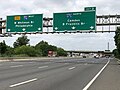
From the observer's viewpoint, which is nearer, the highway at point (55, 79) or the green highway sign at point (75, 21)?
the highway at point (55, 79)

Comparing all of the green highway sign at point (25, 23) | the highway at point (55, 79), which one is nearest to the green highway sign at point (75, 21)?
the green highway sign at point (25, 23)

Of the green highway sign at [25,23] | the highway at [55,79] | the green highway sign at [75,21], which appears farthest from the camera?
the green highway sign at [25,23]

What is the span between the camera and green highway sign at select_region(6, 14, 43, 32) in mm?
52125

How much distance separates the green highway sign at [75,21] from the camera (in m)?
49.7

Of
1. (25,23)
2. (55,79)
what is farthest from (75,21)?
(55,79)

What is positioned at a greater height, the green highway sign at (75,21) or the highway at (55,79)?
the green highway sign at (75,21)

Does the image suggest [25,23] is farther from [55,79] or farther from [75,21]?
[55,79]

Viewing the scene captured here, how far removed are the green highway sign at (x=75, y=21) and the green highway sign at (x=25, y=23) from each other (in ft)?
9.35

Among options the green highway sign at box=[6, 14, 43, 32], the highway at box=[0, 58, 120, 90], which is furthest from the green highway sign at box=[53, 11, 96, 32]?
the highway at box=[0, 58, 120, 90]

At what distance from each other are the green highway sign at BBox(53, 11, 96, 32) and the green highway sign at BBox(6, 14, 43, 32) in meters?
2.85

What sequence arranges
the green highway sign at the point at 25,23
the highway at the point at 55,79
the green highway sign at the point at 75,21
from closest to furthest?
the highway at the point at 55,79, the green highway sign at the point at 75,21, the green highway sign at the point at 25,23

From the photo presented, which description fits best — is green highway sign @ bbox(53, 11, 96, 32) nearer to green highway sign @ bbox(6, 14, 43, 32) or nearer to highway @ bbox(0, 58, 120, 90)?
green highway sign @ bbox(6, 14, 43, 32)

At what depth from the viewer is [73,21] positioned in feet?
166

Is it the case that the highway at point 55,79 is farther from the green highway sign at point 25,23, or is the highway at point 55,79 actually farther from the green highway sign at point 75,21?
the green highway sign at point 25,23
